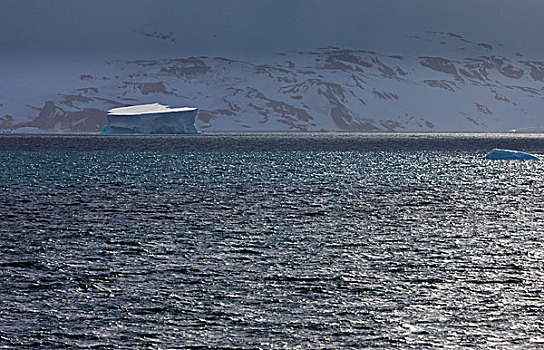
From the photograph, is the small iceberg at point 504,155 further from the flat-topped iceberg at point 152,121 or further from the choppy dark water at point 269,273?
the flat-topped iceberg at point 152,121

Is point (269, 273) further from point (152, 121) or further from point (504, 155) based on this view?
point (152, 121)

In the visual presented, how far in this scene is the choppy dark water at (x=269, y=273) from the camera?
952 cm

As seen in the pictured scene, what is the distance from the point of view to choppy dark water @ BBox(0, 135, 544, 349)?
375 inches

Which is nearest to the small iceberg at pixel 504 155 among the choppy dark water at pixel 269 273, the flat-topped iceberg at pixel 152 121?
the choppy dark water at pixel 269 273

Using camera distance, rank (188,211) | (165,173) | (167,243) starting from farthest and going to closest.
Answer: (165,173)
(188,211)
(167,243)

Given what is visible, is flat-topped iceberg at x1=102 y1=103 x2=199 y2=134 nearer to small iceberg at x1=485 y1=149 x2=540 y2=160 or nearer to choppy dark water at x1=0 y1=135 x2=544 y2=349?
small iceberg at x1=485 y1=149 x2=540 y2=160

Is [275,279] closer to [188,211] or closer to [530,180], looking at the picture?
[188,211]

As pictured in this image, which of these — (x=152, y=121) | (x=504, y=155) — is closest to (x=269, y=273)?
(x=504, y=155)

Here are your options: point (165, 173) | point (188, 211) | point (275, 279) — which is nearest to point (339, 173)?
point (165, 173)

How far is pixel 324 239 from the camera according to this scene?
1797 centimetres

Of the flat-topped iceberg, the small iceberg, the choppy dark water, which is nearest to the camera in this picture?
the choppy dark water

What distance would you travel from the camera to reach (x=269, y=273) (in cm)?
1341

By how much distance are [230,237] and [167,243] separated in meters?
1.70

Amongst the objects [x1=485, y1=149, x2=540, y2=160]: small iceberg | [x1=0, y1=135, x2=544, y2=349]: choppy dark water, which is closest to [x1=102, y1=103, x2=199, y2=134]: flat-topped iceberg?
[x1=485, y1=149, x2=540, y2=160]: small iceberg
